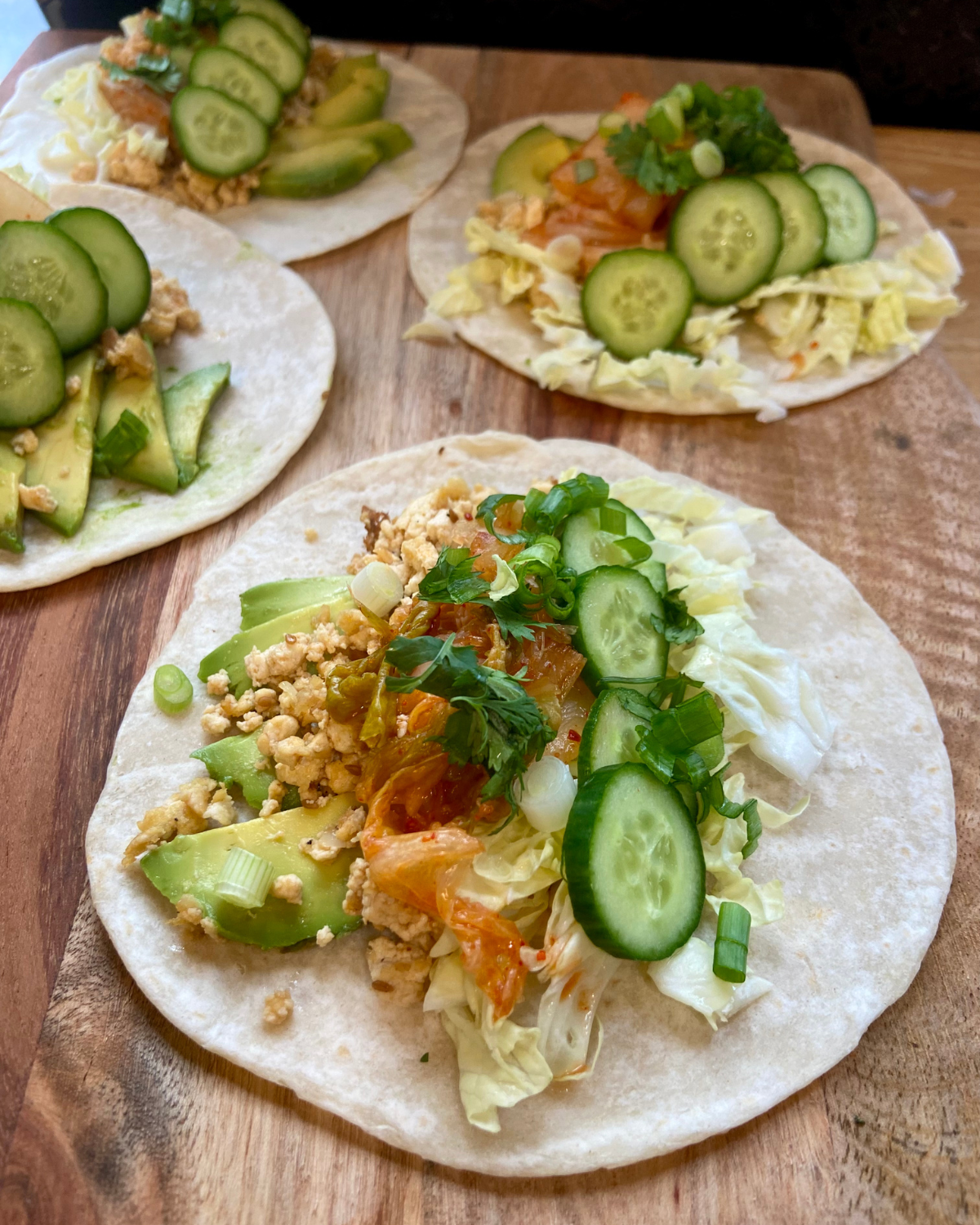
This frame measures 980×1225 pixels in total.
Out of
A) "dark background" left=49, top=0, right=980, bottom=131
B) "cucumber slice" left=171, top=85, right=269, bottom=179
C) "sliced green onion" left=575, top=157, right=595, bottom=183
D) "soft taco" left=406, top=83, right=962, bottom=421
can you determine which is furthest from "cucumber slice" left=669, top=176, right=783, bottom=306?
"cucumber slice" left=171, top=85, right=269, bottom=179

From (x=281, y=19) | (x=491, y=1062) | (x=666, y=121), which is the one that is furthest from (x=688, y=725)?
(x=281, y=19)

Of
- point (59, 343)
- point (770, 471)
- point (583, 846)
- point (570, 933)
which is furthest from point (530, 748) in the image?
point (59, 343)

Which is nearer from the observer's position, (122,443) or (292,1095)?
(292,1095)

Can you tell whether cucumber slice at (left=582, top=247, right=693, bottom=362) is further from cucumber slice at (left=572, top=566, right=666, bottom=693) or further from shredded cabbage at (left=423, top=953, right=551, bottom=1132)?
shredded cabbage at (left=423, top=953, right=551, bottom=1132)

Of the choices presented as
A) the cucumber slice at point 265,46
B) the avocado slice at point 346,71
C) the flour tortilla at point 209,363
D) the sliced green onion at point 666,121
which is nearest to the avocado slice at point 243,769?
the flour tortilla at point 209,363

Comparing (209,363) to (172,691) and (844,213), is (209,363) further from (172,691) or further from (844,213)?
(844,213)

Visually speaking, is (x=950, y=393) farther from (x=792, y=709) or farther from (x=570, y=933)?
(x=570, y=933)

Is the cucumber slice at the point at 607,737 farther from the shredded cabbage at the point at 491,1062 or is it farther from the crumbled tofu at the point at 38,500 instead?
the crumbled tofu at the point at 38,500
